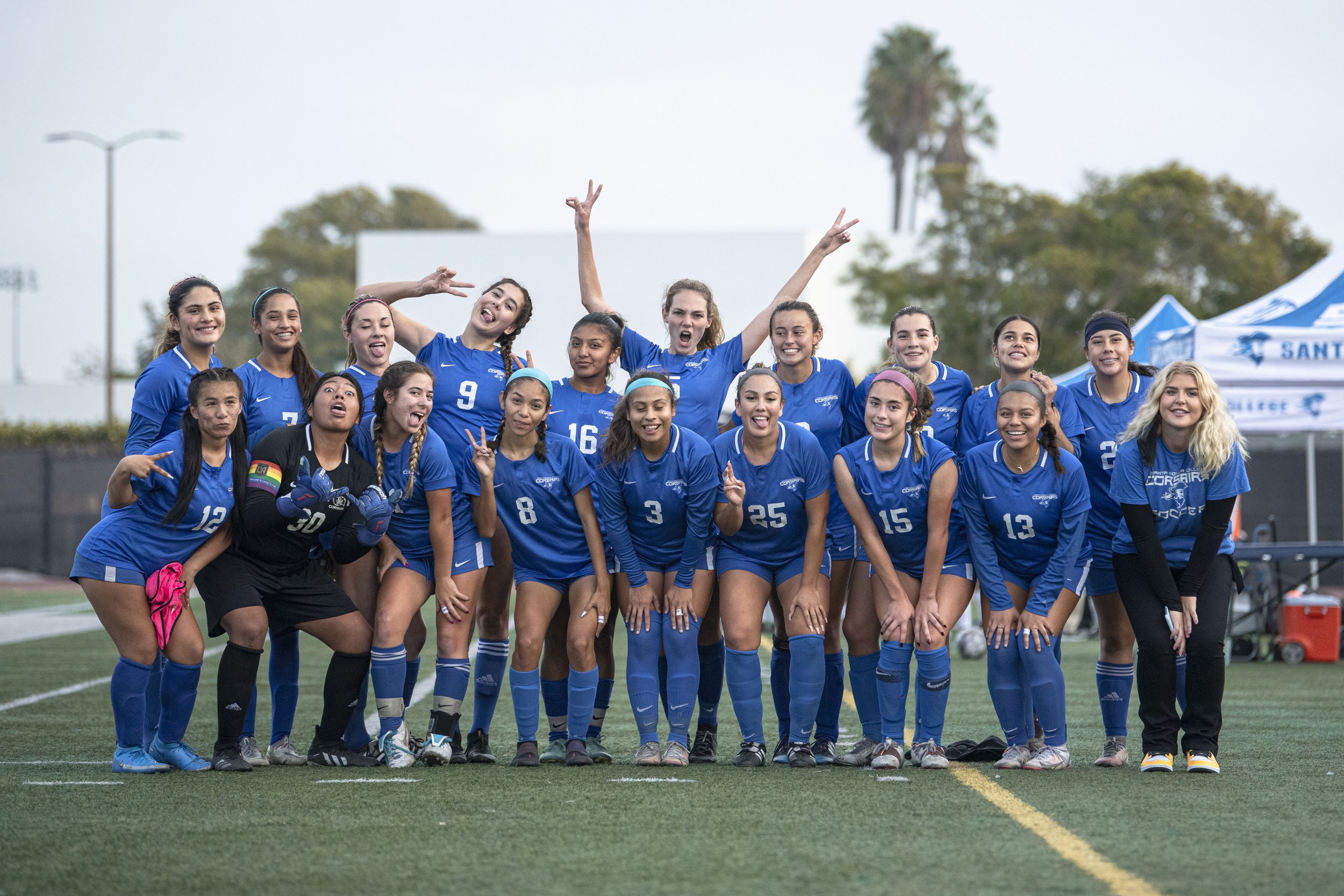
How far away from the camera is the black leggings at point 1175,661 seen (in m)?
5.33

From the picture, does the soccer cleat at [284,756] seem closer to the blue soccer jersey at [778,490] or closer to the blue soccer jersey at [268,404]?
the blue soccer jersey at [268,404]

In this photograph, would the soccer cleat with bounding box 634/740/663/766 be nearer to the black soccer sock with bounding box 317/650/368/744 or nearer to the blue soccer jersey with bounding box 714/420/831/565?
the blue soccer jersey with bounding box 714/420/831/565

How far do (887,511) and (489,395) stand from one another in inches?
72.1

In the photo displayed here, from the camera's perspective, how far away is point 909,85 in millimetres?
43562

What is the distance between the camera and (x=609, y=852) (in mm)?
3785

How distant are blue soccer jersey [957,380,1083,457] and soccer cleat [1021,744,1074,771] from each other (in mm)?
1291

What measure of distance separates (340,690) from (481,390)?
4.70 feet

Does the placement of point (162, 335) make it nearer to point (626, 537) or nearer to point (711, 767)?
point (626, 537)

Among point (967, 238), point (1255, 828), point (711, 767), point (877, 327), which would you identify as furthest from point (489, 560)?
point (877, 327)

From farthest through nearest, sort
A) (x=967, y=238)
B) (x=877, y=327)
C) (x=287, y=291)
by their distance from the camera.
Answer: (x=877, y=327) < (x=967, y=238) < (x=287, y=291)

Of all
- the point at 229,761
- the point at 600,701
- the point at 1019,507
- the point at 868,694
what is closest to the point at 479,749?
the point at 600,701

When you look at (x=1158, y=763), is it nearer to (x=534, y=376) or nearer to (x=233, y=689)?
(x=534, y=376)

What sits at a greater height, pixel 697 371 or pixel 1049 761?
pixel 697 371

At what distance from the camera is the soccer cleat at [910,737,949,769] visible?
5371mm
